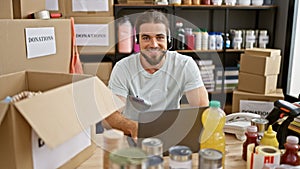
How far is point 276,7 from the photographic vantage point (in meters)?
3.44

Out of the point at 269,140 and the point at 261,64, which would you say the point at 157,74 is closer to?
the point at 269,140

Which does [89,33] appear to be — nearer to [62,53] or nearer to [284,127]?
[62,53]

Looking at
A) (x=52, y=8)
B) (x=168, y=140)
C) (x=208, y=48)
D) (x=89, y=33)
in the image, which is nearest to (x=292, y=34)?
(x=208, y=48)

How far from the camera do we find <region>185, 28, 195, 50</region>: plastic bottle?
3.33 meters

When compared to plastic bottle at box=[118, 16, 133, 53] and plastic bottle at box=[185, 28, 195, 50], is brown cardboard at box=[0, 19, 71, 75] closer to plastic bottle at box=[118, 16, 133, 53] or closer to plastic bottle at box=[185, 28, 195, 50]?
plastic bottle at box=[118, 16, 133, 53]

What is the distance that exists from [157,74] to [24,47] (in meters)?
0.75

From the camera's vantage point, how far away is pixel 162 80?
1906 millimetres

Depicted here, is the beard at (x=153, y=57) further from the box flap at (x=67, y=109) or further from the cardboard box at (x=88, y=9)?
the cardboard box at (x=88, y=9)

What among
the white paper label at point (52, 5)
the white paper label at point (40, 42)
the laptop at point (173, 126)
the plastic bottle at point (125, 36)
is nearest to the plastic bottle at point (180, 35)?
the plastic bottle at point (125, 36)

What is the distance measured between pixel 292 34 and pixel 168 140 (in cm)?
261

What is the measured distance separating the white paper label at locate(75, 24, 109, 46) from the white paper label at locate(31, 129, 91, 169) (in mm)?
1914

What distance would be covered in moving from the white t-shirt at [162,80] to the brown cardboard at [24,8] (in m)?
0.55

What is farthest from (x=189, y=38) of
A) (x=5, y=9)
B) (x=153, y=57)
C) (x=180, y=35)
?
(x=5, y=9)

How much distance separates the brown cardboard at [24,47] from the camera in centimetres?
142
